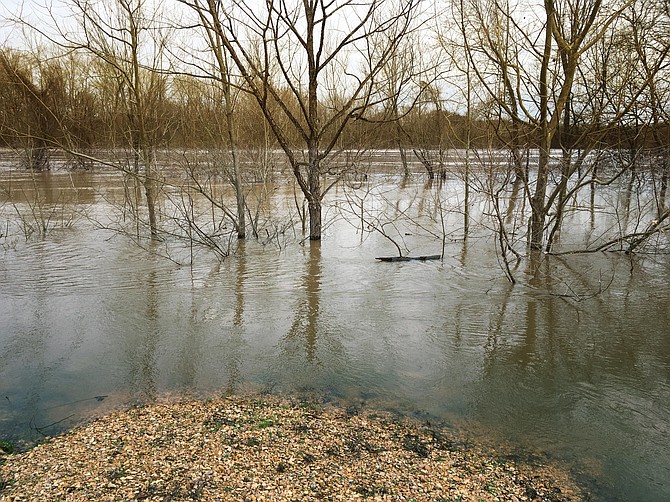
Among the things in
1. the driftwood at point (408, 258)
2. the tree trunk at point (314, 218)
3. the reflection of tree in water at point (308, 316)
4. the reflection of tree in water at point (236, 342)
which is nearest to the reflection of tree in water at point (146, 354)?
the reflection of tree in water at point (236, 342)

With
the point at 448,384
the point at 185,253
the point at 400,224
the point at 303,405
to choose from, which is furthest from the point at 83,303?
the point at 400,224

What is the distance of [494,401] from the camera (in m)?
4.39

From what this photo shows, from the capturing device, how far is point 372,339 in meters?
5.59

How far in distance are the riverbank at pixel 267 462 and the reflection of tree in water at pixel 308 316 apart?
1.34 meters

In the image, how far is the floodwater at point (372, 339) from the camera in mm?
4109

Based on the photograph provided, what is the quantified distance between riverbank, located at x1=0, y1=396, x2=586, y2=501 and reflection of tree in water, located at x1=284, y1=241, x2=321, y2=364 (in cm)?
134

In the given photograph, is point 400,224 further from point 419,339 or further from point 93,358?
point 93,358

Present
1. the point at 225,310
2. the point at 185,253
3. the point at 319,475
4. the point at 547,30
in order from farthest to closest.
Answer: the point at 185,253
the point at 547,30
the point at 225,310
the point at 319,475

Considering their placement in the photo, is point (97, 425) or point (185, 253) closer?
point (97, 425)

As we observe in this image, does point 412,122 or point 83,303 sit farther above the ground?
point 412,122

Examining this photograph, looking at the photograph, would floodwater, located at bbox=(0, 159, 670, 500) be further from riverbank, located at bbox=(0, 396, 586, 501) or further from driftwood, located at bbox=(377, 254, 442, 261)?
riverbank, located at bbox=(0, 396, 586, 501)

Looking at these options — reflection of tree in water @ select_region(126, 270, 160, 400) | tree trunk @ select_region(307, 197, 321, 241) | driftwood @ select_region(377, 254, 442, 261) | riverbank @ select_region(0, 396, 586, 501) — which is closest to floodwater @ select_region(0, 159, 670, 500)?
reflection of tree in water @ select_region(126, 270, 160, 400)

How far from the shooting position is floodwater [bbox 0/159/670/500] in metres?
4.11

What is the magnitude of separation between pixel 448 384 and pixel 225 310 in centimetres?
276
